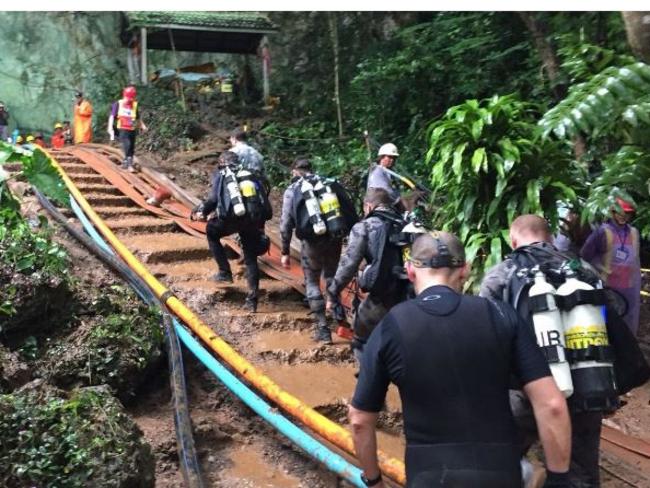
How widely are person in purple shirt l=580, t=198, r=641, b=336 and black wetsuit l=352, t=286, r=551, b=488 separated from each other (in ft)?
11.1

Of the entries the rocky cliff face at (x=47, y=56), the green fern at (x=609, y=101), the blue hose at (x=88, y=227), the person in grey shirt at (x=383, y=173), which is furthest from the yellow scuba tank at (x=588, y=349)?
the rocky cliff face at (x=47, y=56)

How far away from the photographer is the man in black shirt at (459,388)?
7.37 feet

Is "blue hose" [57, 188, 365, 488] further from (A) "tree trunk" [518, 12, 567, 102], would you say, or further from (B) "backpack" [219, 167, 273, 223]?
(A) "tree trunk" [518, 12, 567, 102]

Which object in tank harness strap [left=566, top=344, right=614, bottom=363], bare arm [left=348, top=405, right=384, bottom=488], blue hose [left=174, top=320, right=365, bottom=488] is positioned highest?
tank harness strap [left=566, top=344, right=614, bottom=363]

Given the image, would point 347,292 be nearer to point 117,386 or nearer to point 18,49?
point 117,386

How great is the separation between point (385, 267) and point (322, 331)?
5.48 ft

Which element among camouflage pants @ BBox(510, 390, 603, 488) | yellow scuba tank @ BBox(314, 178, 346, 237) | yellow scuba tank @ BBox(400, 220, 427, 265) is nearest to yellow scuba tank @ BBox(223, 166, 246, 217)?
yellow scuba tank @ BBox(314, 178, 346, 237)

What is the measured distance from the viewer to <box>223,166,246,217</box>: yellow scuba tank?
624 centimetres

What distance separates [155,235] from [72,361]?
406 cm

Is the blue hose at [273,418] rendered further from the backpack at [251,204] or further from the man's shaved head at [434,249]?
the man's shaved head at [434,249]

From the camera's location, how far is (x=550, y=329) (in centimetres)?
287

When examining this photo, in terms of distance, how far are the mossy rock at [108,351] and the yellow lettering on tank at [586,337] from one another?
10.7 ft

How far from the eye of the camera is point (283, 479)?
4.30m

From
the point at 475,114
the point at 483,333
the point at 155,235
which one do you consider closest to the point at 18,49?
the point at 155,235
